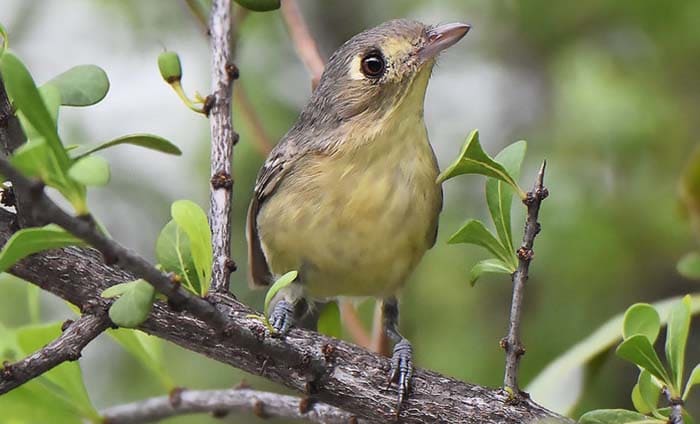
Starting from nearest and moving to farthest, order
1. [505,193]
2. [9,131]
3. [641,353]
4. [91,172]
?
[91,172], [9,131], [641,353], [505,193]

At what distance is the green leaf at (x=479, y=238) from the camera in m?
1.75

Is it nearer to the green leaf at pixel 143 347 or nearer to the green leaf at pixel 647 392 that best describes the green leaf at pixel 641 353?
the green leaf at pixel 647 392

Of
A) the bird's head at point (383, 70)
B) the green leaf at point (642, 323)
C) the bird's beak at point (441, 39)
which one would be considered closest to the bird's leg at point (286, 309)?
the bird's head at point (383, 70)

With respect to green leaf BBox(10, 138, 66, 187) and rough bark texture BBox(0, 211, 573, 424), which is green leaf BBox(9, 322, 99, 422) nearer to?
rough bark texture BBox(0, 211, 573, 424)

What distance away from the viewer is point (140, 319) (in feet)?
4.64

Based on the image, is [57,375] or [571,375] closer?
[57,375]

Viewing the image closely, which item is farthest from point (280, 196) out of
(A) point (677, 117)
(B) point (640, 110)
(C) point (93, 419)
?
(A) point (677, 117)

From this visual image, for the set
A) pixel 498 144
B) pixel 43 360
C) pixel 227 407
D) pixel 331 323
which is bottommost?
pixel 43 360

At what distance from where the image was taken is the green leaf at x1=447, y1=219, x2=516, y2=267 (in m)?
1.75

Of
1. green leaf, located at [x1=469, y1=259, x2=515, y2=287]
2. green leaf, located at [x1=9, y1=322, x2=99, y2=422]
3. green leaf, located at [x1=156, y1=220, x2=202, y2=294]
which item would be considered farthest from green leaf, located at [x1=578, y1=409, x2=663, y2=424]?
green leaf, located at [x1=9, y1=322, x2=99, y2=422]

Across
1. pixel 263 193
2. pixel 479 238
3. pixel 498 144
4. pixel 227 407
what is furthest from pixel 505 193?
pixel 498 144

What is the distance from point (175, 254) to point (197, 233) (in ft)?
0.18

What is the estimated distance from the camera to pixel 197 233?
163 centimetres

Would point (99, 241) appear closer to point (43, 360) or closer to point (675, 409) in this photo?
point (43, 360)
